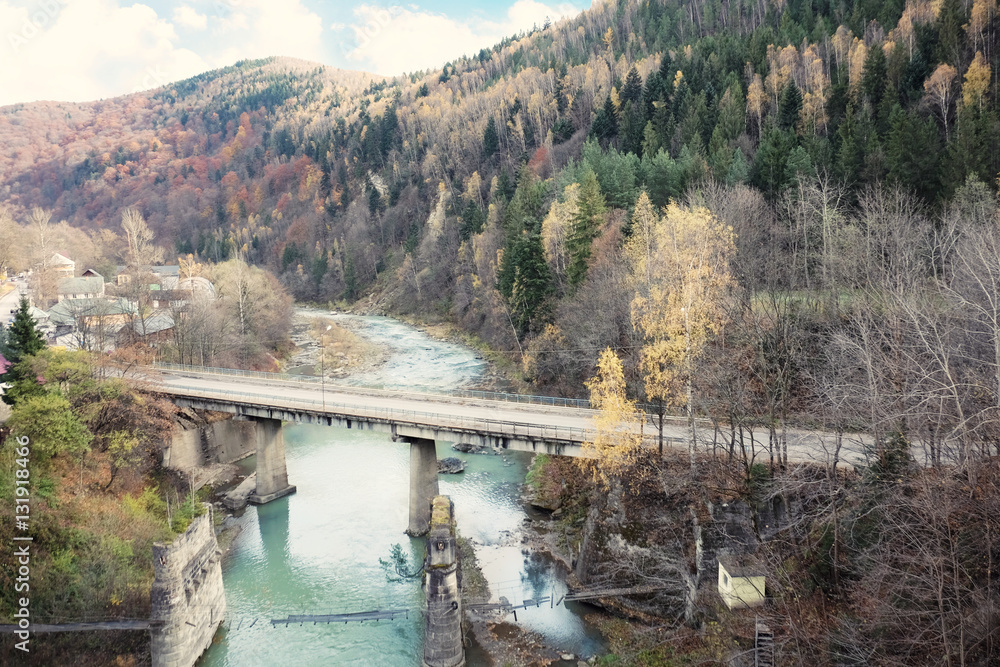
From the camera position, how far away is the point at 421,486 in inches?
1297

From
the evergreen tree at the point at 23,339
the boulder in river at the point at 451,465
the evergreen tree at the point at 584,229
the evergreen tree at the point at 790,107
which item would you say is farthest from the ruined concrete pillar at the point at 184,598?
the evergreen tree at the point at 790,107

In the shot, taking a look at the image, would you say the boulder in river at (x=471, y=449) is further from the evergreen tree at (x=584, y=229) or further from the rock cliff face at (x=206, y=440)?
the rock cliff face at (x=206, y=440)

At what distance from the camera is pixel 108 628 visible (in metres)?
22.0

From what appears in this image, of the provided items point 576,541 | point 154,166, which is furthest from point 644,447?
point 154,166

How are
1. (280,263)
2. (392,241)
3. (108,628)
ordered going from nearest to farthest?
(108,628), (392,241), (280,263)

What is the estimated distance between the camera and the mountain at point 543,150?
4672 cm

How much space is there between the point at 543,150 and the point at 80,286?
62.1 m

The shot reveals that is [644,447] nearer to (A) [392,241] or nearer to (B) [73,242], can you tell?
(A) [392,241]

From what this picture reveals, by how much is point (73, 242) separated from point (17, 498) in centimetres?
9561

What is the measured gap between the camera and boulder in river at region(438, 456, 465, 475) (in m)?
40.7

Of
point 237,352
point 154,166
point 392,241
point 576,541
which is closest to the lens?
point 576,541

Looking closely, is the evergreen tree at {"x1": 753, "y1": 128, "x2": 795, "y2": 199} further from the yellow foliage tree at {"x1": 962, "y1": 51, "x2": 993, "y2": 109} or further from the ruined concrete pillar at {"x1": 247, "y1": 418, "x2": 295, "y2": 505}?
the ruined concrete pillar at {"x1": 247, "y1": 418, "x2": 295, "y2": 505}

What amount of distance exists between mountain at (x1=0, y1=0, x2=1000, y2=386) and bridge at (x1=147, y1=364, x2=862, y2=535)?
27.1 feet

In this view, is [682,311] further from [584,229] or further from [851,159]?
[851,159]
